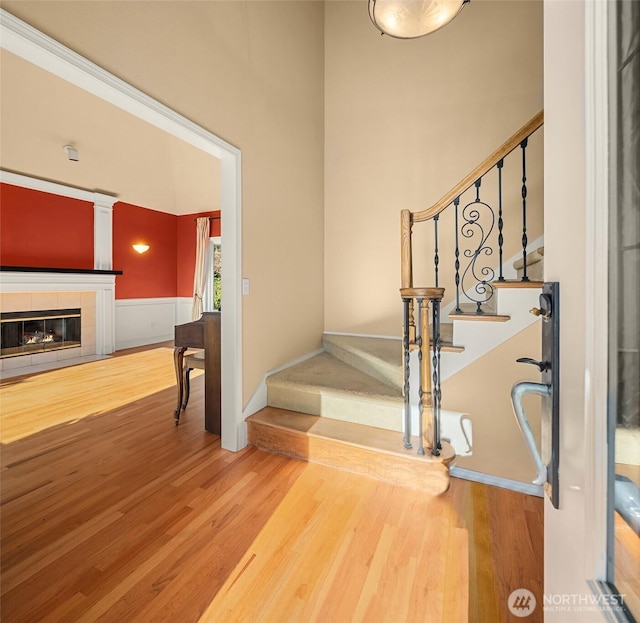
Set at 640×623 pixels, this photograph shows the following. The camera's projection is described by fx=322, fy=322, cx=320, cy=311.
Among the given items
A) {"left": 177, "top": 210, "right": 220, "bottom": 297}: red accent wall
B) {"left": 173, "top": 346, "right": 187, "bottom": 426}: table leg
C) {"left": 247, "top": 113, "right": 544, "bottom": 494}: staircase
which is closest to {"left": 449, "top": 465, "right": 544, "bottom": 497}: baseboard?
{"left": 247, "top": 113, "right": 544, "bottom": 494}: staircase

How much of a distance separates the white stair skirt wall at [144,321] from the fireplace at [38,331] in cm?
73

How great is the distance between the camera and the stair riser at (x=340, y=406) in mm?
2293

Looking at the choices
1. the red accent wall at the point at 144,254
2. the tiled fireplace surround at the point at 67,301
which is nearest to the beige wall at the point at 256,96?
the tiled fireplace surround at the point at 67,301

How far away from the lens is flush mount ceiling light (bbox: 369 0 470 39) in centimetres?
180

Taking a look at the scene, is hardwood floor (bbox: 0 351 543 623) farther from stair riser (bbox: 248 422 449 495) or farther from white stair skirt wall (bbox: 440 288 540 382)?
white stair skirt wall (bbox: 440 288 540 382)

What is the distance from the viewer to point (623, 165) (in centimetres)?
39

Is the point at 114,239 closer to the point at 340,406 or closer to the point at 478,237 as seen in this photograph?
the point at 340,406

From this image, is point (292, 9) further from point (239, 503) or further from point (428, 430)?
point (239, 503)

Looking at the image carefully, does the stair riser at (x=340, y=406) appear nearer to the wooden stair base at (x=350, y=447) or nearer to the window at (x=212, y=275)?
the wooden stair base at (x=350, y=447)

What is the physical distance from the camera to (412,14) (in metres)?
1.86

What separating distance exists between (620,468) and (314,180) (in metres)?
3.57

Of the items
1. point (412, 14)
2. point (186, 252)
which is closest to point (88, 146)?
point (186, 252)

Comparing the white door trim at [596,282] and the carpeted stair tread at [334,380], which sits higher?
the white door trim at [596,282]

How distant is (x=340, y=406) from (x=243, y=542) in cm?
112
